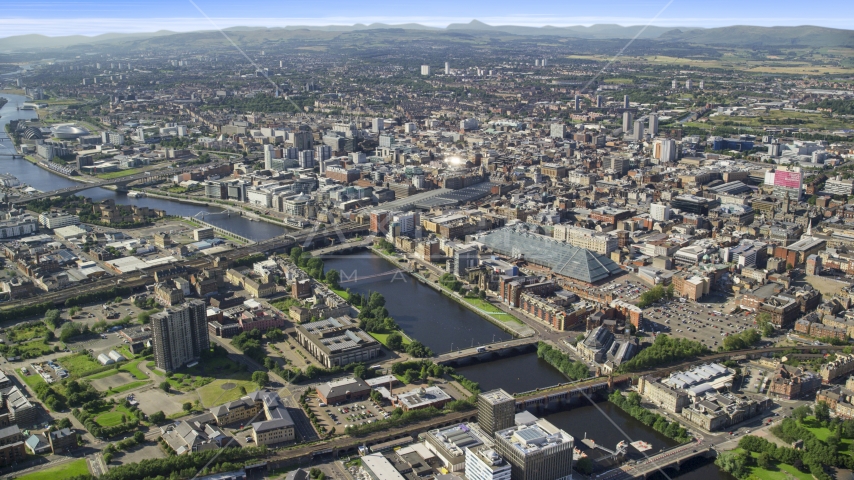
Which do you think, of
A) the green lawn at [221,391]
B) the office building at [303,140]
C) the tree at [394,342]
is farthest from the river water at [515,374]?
the office building at [303,140]

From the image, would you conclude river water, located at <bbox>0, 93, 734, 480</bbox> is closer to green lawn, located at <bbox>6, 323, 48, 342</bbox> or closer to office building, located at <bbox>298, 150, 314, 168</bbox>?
office building, located at <bbox>298, 150, 314, 168</bbox>

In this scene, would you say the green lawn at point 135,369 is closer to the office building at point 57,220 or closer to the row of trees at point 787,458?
the row of trees at point 787,458

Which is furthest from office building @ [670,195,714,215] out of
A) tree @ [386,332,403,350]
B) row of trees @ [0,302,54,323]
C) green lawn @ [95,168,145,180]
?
green lawn @ [95,168,145,180]

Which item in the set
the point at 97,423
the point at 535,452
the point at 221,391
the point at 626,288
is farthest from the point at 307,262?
the point at 535,452

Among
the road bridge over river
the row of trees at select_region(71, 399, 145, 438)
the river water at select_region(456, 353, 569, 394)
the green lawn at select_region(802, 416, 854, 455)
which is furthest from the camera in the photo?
the road bridge over river

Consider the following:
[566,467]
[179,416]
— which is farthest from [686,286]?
[179,416]

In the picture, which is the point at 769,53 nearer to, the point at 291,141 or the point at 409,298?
the point at 291,141
